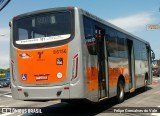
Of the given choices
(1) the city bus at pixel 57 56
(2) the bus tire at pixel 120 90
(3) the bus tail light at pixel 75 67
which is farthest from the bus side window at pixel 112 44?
(3) the bus tail light at pixel 75 67

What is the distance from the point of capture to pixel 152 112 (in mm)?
12930

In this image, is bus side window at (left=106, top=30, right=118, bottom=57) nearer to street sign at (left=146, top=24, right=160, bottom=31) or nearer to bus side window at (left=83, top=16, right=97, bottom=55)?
bus side window at (left=83, top=16, right=97, bottom=55)

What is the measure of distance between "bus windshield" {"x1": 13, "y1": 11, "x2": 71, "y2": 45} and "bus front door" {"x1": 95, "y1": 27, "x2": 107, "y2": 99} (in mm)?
1992

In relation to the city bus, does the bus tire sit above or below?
below

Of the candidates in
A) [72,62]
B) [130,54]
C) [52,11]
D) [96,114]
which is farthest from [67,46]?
[130,54]

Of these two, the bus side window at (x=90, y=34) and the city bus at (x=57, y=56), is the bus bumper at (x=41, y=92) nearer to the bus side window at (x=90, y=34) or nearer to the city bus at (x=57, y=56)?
the city bus at (x=57, y=56)

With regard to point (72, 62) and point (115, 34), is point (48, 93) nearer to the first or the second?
point (72, 62)

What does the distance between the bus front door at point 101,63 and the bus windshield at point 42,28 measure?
199cm

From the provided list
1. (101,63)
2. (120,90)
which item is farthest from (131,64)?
(101,63)

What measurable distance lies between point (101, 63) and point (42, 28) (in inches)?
112

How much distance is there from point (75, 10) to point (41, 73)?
2242 millimetres

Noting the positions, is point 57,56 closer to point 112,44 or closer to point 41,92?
point 41,92

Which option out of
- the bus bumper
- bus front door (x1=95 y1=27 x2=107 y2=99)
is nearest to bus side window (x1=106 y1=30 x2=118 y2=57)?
bus front door (x1=95 y1=27 x2=107 y2=99)

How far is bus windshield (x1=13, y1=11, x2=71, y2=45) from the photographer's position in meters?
11.4
